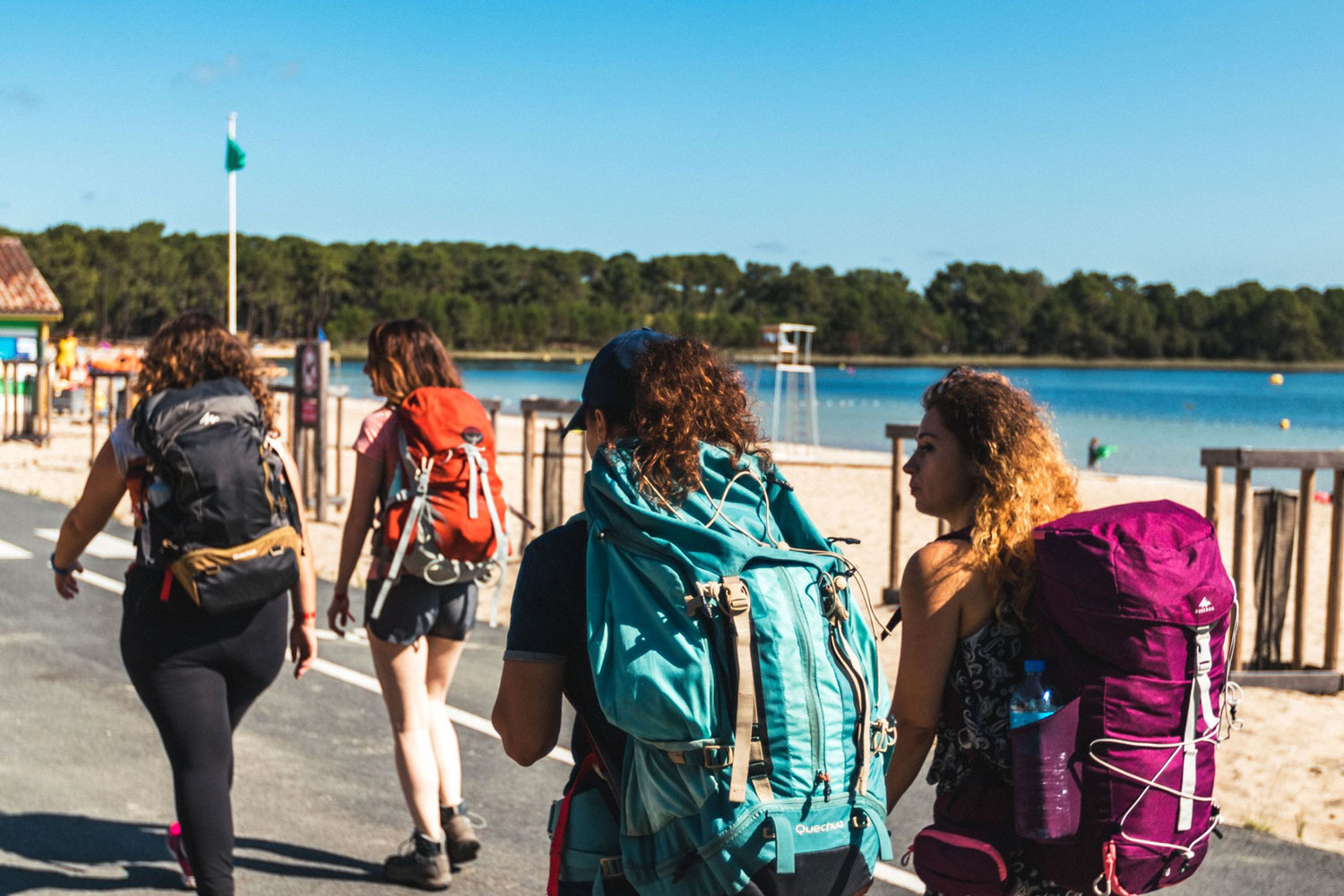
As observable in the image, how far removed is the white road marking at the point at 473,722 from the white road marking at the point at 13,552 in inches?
147

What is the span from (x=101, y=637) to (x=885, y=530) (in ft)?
29.6

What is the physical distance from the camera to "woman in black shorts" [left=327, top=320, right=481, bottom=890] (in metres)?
3.90

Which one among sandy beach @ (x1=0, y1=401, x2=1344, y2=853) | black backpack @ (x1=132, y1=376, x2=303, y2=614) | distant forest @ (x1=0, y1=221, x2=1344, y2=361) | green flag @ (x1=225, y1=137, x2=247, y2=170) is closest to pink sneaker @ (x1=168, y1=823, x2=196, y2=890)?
black backpack @ (x1=132, y1=376, x2=303, y2=614)

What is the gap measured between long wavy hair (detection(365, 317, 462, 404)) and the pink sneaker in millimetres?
1516

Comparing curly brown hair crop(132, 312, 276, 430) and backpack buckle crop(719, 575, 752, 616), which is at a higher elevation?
curly brown hair crop(132, 312, 276, 430)

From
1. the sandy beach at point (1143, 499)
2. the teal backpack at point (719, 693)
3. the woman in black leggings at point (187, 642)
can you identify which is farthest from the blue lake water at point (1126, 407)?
the sandy beach at point (1143, 499)

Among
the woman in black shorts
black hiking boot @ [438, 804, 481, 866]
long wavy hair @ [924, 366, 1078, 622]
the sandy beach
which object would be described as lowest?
the sandy beach

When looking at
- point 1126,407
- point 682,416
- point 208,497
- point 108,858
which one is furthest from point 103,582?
point 1126,407

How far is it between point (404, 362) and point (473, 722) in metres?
2.33

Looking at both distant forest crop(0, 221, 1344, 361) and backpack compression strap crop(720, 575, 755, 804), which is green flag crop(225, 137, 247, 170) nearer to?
backpack compression strap crop(720, 575, 755, 804)

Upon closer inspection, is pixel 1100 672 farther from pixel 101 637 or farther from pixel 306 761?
pixel 101 637

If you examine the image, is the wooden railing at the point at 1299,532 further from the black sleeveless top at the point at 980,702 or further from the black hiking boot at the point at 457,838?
the black sleeveless top at the point at 980,702

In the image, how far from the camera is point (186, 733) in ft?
11.0

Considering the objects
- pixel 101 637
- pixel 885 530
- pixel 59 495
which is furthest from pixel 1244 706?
pixel 59 495
